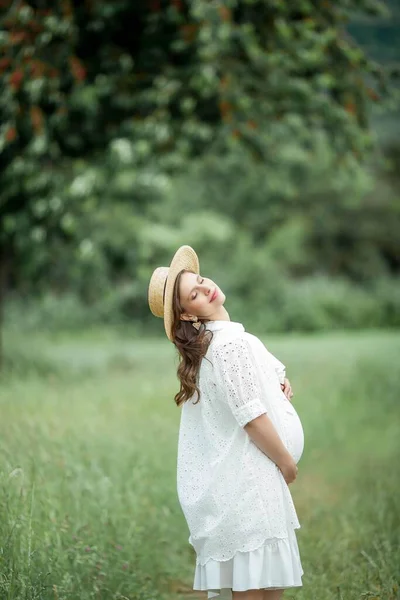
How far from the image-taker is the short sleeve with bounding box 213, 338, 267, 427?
129 inches

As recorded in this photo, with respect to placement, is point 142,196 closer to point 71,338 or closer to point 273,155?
point 273,155

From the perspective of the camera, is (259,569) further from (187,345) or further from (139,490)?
(139,490)

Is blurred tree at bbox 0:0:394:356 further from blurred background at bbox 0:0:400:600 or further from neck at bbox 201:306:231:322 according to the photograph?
neck at bbox 201:306:231:322

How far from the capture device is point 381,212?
36656mm

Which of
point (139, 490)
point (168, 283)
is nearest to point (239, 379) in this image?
point (168, 283)

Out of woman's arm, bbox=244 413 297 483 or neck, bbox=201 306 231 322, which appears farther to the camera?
neck, bbox=201 306 231 322

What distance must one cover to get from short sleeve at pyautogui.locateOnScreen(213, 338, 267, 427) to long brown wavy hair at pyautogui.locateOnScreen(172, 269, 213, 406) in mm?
89

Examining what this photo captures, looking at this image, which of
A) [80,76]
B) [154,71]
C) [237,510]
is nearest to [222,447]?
[237,510]

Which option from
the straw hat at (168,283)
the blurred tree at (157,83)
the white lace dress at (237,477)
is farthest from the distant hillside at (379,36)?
the white lace dress at (237,477)

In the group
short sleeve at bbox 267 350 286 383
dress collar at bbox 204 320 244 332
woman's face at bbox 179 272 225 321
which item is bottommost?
short sleeve at bbox 267 350 286 383

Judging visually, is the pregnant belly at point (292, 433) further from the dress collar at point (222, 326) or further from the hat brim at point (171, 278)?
the hat brim at point (171, 278)

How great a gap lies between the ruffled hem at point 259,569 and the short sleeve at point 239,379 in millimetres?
485

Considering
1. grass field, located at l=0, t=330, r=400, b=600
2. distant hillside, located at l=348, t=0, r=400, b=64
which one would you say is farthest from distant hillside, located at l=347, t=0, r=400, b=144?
grass field, located at l=0, t=330, r=400, b=600

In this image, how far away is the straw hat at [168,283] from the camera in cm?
351
